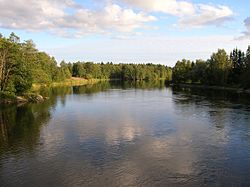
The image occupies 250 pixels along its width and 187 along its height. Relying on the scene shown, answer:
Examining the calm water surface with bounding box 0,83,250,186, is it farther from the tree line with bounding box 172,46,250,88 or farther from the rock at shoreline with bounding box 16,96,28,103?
the tree line with bounding box 172,46,250,88

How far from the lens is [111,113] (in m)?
53.1

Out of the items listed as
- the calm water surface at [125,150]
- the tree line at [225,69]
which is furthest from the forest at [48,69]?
the calm water surface at [125,150]

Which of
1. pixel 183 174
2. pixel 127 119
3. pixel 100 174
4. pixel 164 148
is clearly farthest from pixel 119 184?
pixel 127 119

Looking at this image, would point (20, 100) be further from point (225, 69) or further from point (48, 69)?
point (225, 69)

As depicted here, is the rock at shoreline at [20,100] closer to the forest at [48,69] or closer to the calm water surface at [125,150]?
the forest at [48,69]

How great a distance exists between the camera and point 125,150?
2966 centimetres

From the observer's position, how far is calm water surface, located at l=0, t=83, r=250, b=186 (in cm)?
2291

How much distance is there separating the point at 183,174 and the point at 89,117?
26742 mm

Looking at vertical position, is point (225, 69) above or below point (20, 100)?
above

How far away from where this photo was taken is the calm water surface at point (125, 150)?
22906 millimetres

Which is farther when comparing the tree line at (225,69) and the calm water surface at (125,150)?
the tree line at (225,69)

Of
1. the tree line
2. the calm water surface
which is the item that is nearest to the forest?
the tree line

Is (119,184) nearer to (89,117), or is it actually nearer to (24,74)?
(89,117)

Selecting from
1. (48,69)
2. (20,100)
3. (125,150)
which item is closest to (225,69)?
(48,69)
